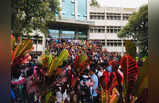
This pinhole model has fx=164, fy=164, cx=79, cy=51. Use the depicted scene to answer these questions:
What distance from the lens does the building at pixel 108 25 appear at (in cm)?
3206

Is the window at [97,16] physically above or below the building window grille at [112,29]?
above

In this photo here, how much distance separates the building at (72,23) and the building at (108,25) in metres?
1.49

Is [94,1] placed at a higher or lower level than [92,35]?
higher

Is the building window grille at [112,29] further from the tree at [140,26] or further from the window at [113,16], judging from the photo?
the tree at [140,26]

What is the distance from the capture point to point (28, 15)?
8664mm

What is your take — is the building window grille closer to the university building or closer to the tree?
the university building

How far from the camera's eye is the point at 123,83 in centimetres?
151

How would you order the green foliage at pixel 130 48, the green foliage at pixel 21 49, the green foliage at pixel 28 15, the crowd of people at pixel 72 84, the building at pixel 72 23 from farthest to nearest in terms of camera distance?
1. the building at pixel 72 23
2. the green foliage at pixel 28 15
3. the green foliage at pixel 21 49
4. the crowd of people at pixel 72 84
5. the green foliage at pixel 130 48

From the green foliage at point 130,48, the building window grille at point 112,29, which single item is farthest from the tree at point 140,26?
the green foliage at point 130,48

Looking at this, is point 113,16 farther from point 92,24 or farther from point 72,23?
point 72,23

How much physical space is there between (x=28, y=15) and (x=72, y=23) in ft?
69.0
